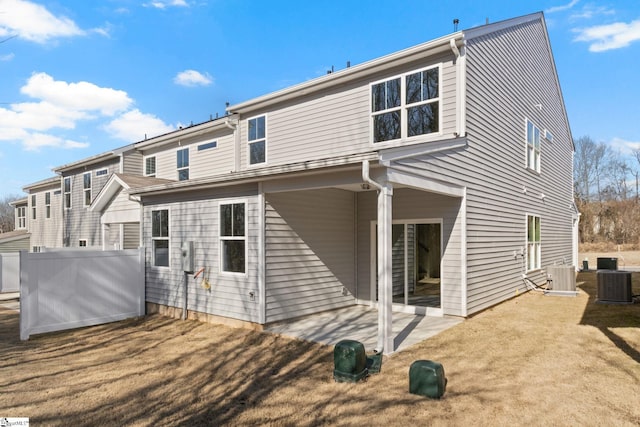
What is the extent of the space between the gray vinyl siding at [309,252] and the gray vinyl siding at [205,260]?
358mm

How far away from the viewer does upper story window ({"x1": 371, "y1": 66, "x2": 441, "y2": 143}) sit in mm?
8844

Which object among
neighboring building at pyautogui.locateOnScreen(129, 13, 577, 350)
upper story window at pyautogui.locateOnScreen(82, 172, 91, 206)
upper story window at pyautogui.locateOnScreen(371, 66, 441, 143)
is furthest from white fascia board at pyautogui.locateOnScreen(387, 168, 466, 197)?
upper story window at pyautogui.locateOnScreen(82, 172, 91, 206)

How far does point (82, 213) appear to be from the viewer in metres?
18.2

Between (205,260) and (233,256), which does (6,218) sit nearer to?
(205,260)

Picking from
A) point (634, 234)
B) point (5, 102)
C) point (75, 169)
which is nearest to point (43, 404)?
point (5, 102)

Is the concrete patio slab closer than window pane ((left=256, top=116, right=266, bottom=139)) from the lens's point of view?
Yes

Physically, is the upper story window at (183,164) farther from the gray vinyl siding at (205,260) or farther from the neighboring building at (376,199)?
the gray vinyl siding at (205,260)

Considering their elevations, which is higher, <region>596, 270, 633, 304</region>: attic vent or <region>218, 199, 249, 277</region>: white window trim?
<region>218, 199, 249, 277</region>: white window trim

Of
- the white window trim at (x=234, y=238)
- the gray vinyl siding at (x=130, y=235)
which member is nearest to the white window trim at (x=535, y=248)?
the white window trim at (x=234, y=238)

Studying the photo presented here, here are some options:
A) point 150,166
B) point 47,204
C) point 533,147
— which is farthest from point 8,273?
point 533,147

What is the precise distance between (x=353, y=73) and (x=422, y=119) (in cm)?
226

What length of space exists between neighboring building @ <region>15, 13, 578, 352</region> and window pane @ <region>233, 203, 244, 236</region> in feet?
0.13

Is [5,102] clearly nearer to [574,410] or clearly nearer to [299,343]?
A: [299,343]

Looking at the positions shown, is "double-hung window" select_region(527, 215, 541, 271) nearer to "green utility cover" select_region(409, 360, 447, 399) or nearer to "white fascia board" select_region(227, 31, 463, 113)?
"white fascia board" select_region(227, 31, 463, 113)
